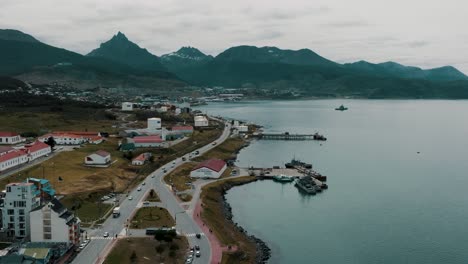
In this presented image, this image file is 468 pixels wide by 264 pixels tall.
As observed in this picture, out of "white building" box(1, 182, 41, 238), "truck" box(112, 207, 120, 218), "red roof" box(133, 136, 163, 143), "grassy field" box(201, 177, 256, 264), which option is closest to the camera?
"white building" box(1, 182, 41, 238)

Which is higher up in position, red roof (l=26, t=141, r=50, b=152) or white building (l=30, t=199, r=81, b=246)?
red roof (l=26, t=141, r=50, b=152)

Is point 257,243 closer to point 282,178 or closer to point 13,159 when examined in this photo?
point 282,178

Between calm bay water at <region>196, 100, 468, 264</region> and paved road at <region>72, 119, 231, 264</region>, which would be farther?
calm bay water at <region>196, 100, 468, 264</region>

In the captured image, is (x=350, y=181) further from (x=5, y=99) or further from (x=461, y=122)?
(x=461, y=122)

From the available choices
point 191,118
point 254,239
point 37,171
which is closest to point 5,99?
point 191,118

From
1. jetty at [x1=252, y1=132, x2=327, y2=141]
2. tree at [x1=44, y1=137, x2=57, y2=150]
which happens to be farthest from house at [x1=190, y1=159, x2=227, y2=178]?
jetty at [x1=252, y1=132, x2=327, y2=141]

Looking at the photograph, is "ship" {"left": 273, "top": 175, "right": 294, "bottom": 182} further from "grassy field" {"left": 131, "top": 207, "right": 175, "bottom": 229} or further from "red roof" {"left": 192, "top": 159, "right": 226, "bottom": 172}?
"grassy field" {"left": 131, "top": 207, "right": 175, "bottom": 229}

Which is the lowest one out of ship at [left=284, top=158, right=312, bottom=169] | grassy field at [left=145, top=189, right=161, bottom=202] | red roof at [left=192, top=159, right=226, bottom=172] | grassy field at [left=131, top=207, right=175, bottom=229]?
ship at [left=284, top=158, right=312, bottom=169]

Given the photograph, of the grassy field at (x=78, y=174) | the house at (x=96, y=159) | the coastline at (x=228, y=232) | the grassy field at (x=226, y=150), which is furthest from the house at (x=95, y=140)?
the coastline at (x=228, y=232)
